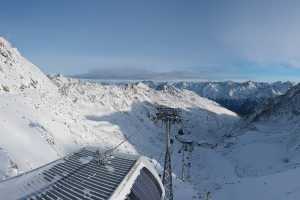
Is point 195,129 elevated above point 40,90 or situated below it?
below

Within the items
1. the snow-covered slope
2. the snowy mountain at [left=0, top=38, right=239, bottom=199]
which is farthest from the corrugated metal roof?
the snow-covered slope

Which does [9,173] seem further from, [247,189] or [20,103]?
[247,189]

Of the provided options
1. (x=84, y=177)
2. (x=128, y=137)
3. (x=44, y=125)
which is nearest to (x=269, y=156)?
(x=128, y=137)

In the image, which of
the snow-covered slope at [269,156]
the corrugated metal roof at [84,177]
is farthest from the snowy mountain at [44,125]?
the corrugated metal roof at [84,177]

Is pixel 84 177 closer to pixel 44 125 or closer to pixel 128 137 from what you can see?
pixel 44 125

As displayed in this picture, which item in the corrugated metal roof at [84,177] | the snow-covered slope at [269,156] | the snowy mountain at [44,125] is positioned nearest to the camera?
the corrugated metal roof at [84,177]

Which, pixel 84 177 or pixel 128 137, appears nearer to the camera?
pixel 84 177

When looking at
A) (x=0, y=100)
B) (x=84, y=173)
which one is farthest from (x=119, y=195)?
(x=0, y=100)

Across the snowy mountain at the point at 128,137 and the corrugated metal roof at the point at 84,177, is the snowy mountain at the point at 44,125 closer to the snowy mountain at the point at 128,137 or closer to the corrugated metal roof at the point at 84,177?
the snowy mountain at the point at 128,137
